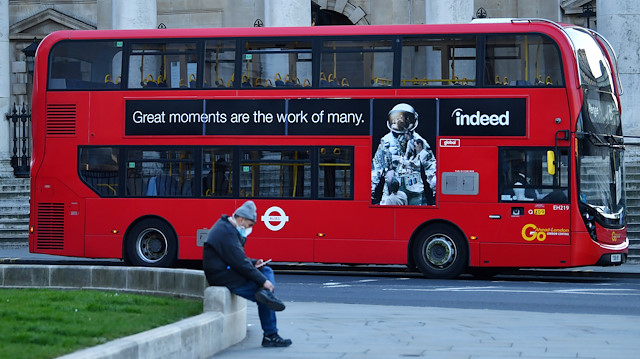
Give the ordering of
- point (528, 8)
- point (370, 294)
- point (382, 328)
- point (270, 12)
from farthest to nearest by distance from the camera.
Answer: point (528, 8), point (270, 12), point (370, 294), point (382, 328)

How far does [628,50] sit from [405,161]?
932 centimetres

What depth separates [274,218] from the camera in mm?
21250

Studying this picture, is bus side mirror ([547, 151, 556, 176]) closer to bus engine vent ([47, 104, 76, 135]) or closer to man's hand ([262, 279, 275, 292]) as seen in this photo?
bus engine vent ([47, 104, 76, 135])

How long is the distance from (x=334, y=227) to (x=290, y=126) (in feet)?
5.88

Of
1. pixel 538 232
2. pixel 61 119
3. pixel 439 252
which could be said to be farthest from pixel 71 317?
pixel 61 119

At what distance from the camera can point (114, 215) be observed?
22.1m

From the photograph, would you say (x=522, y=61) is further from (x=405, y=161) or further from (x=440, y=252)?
(x=440, y=252)

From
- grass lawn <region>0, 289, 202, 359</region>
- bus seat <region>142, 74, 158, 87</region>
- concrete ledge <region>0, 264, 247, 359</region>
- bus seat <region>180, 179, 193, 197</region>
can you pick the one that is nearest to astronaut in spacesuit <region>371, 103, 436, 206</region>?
bus seat <region>180, 179, 193, 197</region>

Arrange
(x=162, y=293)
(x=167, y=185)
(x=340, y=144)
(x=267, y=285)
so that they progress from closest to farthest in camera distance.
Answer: (x=267, y=285), (x=162, y=293), (x=340, y=144), (x=167, y=185)

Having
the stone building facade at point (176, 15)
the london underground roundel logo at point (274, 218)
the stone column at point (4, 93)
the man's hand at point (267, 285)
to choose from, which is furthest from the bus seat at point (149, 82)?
the stone column at point (4, 93)

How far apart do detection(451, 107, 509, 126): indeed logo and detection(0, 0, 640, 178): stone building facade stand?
8.59 meters

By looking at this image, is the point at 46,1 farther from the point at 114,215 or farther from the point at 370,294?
the point at 370,294

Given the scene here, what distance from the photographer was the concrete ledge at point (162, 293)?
9.23 m

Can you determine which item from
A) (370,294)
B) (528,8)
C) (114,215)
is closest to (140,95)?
(114,215)
